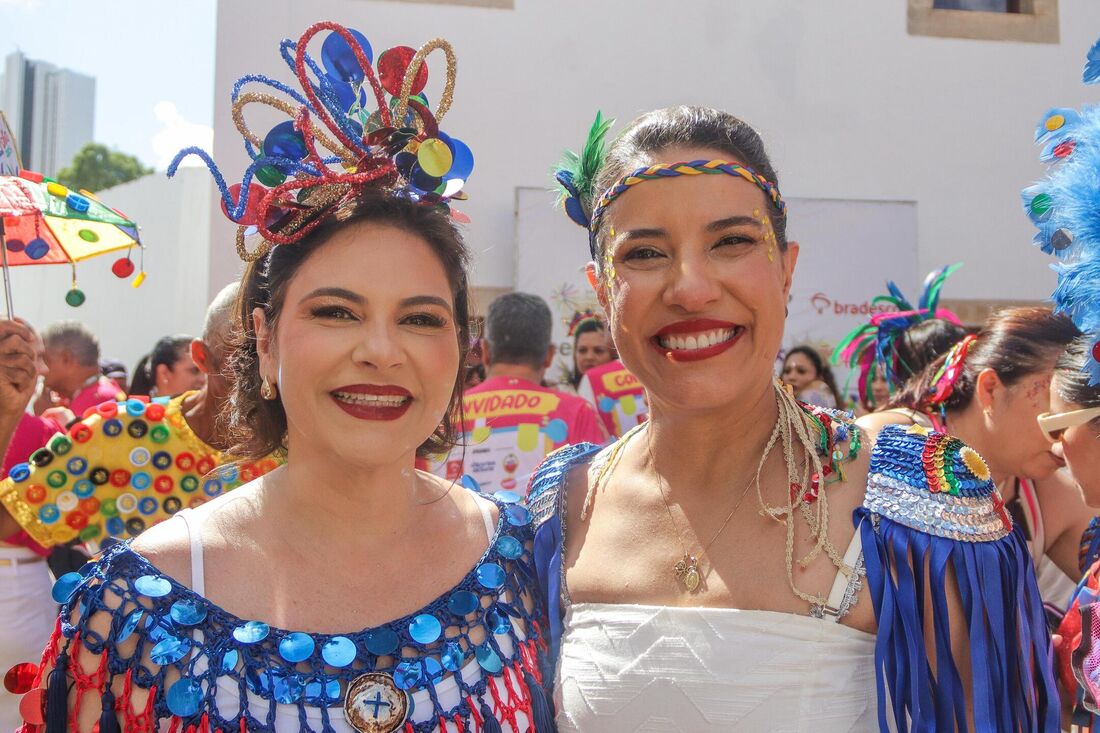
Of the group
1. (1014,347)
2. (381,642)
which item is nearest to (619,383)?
(1014,347)

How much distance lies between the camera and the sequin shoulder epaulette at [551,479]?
2.14 meters

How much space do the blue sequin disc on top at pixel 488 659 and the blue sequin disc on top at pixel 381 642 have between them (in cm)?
16

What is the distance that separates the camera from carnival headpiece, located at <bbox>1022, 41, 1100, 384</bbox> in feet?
5.69

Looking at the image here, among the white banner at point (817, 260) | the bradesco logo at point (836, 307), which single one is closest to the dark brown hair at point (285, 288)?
the white banner at point (817, 260)

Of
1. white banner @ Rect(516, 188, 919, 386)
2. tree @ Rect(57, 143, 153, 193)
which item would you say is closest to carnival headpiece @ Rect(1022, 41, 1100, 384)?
white banner @ Rect(516, 188, 919, 386)

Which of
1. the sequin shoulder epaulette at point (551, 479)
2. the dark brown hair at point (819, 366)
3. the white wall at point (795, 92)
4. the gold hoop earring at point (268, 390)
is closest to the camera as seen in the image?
the gold hoop earring at point (268, 390)

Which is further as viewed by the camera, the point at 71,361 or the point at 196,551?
the point at 71,361

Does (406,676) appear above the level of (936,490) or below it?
below

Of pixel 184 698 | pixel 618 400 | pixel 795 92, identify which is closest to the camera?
pixel 184 698

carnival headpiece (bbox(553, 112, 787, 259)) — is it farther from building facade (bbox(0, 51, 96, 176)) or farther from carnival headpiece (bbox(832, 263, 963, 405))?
building facade (bbox(0, 51, 96, 176))

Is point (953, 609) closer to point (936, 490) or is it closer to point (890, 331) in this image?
point (936, 490)

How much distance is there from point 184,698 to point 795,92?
8.74 metres

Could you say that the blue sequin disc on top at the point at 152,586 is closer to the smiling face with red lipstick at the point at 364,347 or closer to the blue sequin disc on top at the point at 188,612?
the blue sequin disc on top at the point at 188,612

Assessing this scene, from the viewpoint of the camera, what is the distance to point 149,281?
11.0 metres
